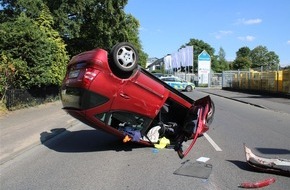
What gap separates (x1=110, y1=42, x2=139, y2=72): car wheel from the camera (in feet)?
28.9

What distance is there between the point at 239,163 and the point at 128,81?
2.68 m

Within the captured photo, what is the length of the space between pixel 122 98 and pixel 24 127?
5555mm

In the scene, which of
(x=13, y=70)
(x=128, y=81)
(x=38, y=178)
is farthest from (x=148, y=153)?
(x=13, y=70)

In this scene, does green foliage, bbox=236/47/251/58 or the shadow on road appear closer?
the shadow on road

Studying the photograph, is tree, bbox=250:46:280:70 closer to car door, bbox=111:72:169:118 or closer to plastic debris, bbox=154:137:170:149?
plastic debris, bbox=154:137:170:149

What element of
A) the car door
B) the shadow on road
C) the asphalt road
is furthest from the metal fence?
the car door

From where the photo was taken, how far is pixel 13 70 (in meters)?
18.6

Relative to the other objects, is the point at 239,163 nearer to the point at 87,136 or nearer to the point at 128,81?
the point at 128,81

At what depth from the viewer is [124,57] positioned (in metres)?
8.92

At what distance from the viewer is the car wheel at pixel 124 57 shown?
28.9 feet

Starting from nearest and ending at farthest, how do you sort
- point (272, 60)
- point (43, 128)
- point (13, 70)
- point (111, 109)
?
point (111, 109) → point (43, 128) → point (13, 70) → point (272, 60)

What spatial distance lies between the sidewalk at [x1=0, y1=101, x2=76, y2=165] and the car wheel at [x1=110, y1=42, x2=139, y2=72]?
3.01 meters

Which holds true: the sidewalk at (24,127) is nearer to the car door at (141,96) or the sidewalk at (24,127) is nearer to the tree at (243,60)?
the car door at (141,96)

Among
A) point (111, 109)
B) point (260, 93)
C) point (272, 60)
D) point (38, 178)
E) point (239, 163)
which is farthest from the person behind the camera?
point (272, 60)
